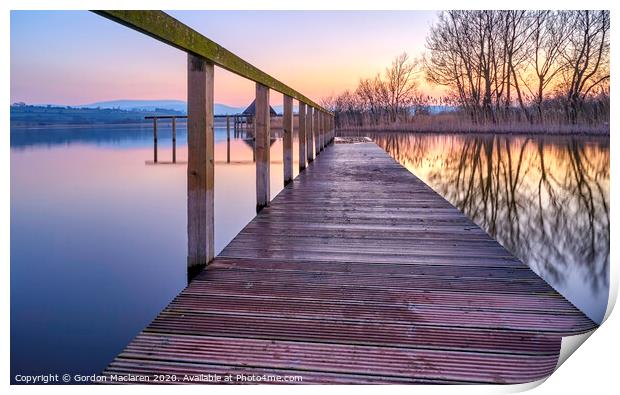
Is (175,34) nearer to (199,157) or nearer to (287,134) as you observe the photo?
(199,157)

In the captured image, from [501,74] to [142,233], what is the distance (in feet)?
57.7

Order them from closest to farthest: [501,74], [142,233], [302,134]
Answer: [142,233] → [302,134] → [501,74]

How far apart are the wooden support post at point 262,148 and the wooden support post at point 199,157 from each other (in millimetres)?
1491

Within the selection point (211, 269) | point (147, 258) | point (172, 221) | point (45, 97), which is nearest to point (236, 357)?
point (211, 269)

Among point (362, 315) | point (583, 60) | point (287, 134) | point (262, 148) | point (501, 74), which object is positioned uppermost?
point (501, 74)

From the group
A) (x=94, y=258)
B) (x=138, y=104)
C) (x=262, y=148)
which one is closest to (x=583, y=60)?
(x=262, y=148)

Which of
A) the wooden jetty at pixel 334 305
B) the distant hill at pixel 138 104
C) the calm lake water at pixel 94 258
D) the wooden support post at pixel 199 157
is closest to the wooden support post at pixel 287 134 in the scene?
the calm lake water at pixel 94 258

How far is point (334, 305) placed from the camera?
1605 millimetres

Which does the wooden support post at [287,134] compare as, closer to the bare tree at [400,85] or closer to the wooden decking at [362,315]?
the wooden decking at [362,315]

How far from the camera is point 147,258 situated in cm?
316

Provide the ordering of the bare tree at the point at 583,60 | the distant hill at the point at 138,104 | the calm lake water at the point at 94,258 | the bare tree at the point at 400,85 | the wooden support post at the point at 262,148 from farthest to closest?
the bare tree at the point at 400,85 → the distant hill at the point at 138,104 → the bare tree at the point at 583,60 → the wooden support post at the point at 262,148 → the calm lake water at the point at 94,258

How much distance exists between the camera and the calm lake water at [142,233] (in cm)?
202

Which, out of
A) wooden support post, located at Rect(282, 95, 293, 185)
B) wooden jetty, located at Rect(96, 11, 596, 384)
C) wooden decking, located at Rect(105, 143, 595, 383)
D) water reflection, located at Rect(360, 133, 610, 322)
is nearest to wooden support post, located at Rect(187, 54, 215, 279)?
wooden jetty, located at Rect(96, 11, 596, 384)
